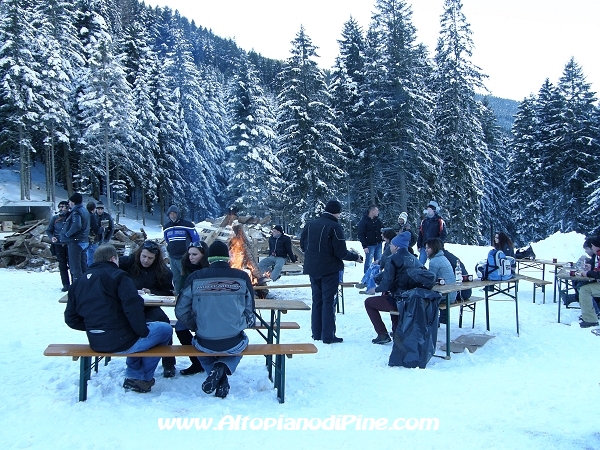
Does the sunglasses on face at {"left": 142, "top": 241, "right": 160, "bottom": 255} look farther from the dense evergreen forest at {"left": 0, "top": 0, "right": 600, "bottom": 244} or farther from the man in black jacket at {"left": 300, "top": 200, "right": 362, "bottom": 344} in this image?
the dense evergreen forest at {"left": 0, "top": 0, "right": 600, "bottom": 244}

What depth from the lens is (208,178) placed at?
40.3 m

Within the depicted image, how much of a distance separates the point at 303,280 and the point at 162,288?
7.15 meters

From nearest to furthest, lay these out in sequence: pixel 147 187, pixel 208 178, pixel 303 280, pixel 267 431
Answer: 1. pixel 267 431
2. pixel 303 280
3. pixel 147 187
4. pixel 208 178

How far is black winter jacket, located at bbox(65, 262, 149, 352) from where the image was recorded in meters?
4.39

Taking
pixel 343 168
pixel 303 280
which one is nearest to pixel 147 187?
pixel 343 168

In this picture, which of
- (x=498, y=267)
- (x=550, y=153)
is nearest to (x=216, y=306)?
(x=498, y=267)

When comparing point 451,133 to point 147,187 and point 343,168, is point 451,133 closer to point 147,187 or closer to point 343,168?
point 343,168

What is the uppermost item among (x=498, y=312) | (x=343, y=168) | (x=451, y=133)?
(x=451, y=133)

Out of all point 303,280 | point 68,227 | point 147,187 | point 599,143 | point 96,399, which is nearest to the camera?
point 96,399

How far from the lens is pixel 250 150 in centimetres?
3234

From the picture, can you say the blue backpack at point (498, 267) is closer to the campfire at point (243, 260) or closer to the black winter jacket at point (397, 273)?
the black winter jacket at point (397, 273)

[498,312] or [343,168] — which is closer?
[498,312]

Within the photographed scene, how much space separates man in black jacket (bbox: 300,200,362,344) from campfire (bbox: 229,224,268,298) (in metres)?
2.51

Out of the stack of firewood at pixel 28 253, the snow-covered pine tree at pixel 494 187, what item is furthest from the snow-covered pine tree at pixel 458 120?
the stack of firewood at pixel 28 253
